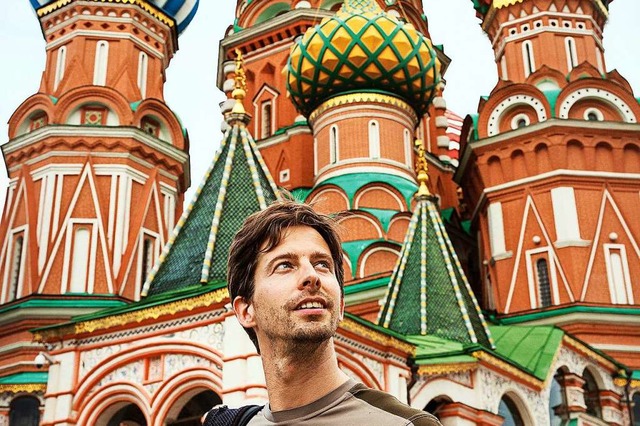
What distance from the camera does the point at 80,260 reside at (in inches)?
658

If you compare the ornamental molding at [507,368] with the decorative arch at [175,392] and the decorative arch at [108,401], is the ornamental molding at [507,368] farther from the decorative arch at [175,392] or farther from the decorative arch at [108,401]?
the decorative arch at [108,401]

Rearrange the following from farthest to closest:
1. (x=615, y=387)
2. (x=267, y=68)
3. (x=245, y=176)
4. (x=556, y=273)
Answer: (x=267, y=68), (x=556, y=273), (x=615, y=387), (x=245, y=176)

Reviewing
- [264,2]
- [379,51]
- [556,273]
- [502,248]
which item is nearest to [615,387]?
[556,273]

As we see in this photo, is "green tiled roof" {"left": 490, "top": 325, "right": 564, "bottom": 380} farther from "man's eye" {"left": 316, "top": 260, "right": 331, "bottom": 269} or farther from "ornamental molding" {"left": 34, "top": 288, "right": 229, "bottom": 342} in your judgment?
"man's eye" {"left": 316, "top": 260, "right": 331, "bottom": 269}

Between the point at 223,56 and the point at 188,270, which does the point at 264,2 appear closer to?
the point at 223,56

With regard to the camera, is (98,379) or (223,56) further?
(223,56)

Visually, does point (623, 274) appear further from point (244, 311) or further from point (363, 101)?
point (244, 311)

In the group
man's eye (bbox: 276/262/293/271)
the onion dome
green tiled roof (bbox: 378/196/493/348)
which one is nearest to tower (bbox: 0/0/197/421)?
the onion dome

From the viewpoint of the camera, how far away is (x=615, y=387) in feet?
47.6

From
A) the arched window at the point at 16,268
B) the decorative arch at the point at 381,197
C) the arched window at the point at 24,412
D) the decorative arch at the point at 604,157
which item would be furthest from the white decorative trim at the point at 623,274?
the arched window at the point at 16,268

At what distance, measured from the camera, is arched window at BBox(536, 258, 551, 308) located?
16.8 metres

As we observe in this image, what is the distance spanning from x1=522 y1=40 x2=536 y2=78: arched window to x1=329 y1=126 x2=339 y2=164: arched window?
4.74 metres

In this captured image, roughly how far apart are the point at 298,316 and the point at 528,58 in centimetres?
1847

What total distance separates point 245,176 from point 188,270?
1.42 metres
